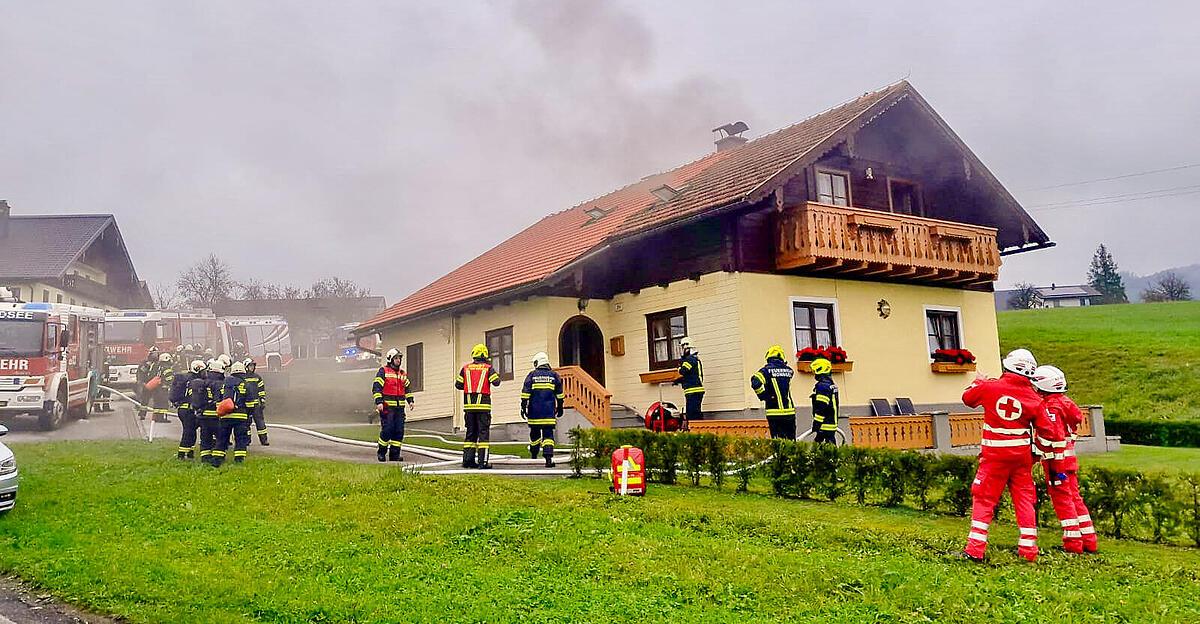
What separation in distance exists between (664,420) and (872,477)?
20.2 ft

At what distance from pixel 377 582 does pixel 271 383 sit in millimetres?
27394

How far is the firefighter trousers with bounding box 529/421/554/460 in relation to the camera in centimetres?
1226

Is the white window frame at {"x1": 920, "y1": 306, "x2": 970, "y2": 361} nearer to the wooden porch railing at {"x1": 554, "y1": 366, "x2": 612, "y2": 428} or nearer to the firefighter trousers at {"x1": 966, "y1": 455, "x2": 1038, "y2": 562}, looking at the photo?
the wooden porch railing at {"x1": 554, "y1": 366, "x2": 612, "y2": 428}

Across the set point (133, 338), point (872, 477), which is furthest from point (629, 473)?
point (133, 338)

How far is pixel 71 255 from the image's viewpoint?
118ft

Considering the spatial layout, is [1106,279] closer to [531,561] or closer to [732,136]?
[732,136]

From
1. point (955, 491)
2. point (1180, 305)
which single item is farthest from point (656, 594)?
point (1180, 305)

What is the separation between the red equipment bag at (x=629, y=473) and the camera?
9.57 meters

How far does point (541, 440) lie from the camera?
12.7m

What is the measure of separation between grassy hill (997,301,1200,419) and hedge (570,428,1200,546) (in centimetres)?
1674

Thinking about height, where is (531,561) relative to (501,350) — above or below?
below

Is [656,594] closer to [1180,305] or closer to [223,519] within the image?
[223,519]

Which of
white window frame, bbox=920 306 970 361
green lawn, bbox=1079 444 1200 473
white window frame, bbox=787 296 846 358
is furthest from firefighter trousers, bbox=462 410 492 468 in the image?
white window frame, bbox=920 306 970 361

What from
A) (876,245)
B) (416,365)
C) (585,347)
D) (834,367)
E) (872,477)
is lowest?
(872,477)
